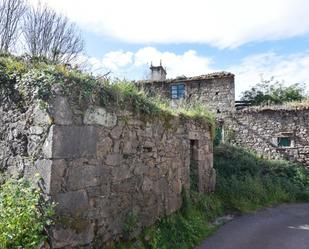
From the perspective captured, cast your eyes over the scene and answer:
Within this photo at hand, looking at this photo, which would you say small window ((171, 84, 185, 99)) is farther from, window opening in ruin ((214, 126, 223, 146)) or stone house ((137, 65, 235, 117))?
window opening in ruin ((214, 126, 223, 146))

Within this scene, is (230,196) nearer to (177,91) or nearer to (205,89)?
(205,89)

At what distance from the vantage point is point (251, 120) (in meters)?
15.1

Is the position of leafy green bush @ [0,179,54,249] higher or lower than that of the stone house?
lower

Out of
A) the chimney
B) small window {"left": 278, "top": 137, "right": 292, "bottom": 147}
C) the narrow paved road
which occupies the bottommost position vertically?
the narrow paved road

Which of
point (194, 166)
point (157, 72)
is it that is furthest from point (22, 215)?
point (157, 72)

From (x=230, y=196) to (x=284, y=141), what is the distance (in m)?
6.14

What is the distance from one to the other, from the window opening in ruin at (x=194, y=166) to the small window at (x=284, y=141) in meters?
7.30

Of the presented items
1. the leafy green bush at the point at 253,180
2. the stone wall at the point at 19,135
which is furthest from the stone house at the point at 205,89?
the stone wall at the point at 19,135

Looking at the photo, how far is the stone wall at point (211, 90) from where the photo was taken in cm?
1706

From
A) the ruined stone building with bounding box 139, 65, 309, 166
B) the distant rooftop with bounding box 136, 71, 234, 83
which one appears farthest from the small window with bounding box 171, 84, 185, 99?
the distant rooftop with bounding box 136, 71, 234, 83

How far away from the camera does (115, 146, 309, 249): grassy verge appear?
5.69m

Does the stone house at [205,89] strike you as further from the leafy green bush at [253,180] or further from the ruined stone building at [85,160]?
the ruined stone building at [85,160]

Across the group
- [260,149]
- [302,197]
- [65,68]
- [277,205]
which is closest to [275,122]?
[260,149]

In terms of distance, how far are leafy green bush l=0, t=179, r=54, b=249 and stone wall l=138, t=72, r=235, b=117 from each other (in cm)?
1343
